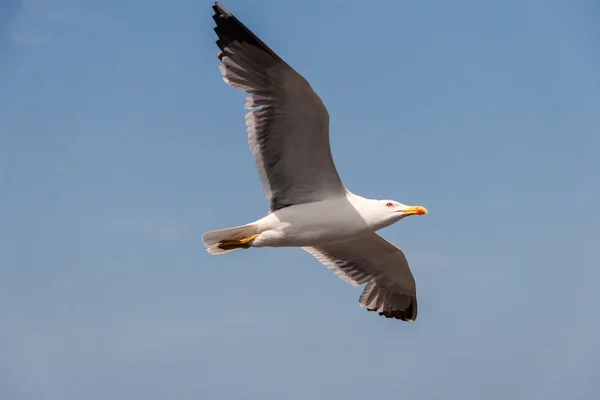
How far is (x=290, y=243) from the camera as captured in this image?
10719 mm

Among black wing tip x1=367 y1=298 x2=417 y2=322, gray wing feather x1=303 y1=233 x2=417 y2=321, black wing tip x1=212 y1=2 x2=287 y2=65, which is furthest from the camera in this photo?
black wing tip x1=367 y1=298 x2=417 y2=322

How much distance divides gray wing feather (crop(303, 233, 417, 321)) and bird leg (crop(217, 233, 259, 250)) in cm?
192

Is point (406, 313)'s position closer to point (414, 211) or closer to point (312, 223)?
point (414, 211)

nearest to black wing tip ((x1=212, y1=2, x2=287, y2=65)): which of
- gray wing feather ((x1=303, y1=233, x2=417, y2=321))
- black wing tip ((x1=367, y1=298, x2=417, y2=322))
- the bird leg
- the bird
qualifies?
the bird

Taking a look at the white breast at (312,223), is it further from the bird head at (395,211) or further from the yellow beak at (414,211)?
the yellow beak at (414,211)

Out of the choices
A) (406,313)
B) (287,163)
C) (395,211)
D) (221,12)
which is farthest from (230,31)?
(406,313)

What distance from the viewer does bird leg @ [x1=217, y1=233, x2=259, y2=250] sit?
10612 millimetres

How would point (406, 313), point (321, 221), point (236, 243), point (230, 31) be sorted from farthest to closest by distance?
point (406, 313) < point (236, 243) < point (321, 221) < point (230, 31)

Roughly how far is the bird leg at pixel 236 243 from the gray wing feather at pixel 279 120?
50cm

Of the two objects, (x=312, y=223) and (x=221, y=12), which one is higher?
(x=221, y=12)

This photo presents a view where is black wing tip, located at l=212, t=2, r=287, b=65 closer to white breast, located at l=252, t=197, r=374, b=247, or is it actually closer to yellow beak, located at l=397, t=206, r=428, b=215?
white breast, located at l=252, t=197, r=374, b=247

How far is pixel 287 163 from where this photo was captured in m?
10.6

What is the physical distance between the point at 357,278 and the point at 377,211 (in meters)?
2.30

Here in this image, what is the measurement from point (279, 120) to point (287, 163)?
63cm
